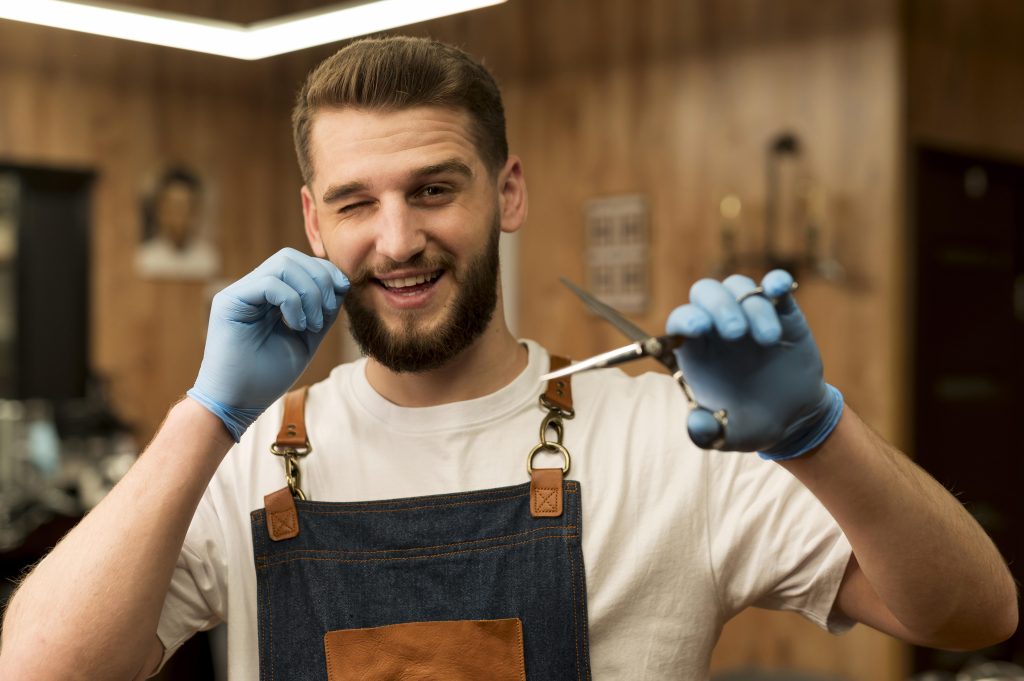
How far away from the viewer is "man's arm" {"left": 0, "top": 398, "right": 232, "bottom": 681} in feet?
4.36

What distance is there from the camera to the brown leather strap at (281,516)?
1.53 m

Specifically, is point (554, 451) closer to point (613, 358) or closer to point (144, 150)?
point (613, 358)

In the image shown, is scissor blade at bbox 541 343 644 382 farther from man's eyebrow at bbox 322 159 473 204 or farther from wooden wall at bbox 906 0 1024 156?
wooden wall at bbox 906 0 1024 156

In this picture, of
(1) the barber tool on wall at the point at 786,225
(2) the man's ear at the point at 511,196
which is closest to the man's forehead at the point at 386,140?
(2) the man's ear at the point at 511,196

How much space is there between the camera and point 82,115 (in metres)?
5.28

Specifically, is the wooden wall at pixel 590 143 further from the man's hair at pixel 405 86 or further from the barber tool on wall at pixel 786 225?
the man's hair at pixel 405 86

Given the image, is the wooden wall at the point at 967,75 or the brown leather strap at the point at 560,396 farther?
the wooden wall at the point at 967,75

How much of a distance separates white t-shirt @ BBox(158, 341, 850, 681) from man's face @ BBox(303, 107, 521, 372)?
0.37 ft

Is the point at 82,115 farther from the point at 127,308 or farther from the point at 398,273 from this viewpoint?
the point at 398,273

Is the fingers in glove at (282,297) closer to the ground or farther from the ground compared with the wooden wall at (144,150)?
closer to the ground

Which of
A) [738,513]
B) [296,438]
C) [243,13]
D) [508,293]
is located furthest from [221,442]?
[243,13]

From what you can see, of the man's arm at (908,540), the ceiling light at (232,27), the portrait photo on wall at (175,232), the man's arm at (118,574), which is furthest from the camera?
the portrait photo on wall at (175,232)

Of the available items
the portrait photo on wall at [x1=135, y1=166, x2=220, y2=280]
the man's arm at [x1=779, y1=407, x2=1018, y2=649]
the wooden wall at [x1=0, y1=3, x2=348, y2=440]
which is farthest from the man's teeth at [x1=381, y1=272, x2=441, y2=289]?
the portrait photo on wall at [x1=135, y1=166, x2=220, y2=280]

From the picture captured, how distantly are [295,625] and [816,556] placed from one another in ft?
2.34
